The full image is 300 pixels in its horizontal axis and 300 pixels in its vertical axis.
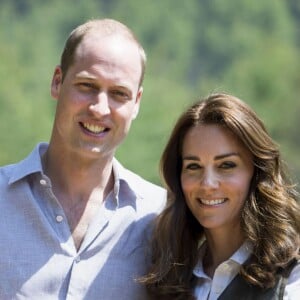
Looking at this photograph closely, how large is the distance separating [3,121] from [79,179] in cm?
2753

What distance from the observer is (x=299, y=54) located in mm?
56312

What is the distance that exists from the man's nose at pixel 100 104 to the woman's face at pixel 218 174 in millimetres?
369

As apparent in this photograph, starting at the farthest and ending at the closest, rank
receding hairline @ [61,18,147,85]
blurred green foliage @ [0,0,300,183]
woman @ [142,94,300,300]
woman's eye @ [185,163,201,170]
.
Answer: blurred green foliage @ [0,0,300,183] → receding hairline @ [61,18,147,85] → woman's eye @ [185,163,201,170] → woman @ [142,94,300,300]

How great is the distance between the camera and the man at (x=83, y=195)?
365cm

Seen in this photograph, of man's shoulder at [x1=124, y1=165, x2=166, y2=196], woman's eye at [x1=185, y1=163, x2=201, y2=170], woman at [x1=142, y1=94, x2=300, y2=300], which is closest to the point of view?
woman at [x1=142, y1=94, x2=300, y2=300]

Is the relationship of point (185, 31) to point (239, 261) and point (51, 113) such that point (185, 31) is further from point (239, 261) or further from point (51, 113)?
point (239, 261)

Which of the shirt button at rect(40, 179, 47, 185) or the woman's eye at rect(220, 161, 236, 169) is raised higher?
the woman's eye at rect(220, 161, 236, 169)

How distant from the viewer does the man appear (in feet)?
12.0

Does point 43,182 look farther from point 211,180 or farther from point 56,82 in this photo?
point 211,180

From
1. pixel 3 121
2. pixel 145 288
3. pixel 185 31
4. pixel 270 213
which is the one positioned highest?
pixel 185 31

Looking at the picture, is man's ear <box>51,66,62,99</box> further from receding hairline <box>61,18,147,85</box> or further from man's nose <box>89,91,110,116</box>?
man's nose <box>89,91,110,116</box>

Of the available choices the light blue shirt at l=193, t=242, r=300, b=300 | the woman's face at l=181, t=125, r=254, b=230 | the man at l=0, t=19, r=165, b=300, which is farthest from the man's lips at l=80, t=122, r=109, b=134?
the light blue shirt at l=193, t=242, r=300, b=300

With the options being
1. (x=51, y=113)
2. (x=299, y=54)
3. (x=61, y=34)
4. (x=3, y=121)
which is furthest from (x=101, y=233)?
(x=61, y=34)

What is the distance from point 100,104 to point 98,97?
0.10ft
